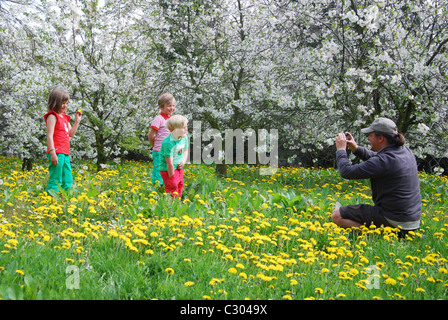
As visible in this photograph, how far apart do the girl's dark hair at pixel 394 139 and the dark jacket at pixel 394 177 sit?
1.8 inches

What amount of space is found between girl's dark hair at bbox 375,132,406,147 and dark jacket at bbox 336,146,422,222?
0.05 m

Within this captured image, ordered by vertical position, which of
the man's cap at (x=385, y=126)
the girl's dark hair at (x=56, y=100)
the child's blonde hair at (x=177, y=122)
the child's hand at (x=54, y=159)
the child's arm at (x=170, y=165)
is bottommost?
the child's arm at (x=170, y=165)

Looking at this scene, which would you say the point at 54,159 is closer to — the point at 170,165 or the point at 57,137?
the point at 57,137

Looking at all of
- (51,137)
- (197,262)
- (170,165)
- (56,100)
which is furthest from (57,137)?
(197,262)

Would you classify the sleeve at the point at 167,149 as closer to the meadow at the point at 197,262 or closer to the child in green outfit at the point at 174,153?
the child in green outfit at the point at 174,153

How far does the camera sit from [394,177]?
3711 millimetres

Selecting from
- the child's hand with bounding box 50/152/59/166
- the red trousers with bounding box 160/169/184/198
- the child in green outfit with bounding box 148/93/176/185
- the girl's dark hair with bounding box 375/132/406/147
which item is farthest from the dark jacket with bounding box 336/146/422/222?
the child's hand with bounding box 50/152/59/166

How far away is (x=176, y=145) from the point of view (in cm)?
451

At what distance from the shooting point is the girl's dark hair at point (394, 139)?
378 centimetres

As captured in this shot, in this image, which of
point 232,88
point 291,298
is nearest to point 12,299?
point 291,298

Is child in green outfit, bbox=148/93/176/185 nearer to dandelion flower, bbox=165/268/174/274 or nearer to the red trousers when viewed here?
the red trousers

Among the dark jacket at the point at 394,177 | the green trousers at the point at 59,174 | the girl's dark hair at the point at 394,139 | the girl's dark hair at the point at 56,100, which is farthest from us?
the green trousers at the point at 59,174

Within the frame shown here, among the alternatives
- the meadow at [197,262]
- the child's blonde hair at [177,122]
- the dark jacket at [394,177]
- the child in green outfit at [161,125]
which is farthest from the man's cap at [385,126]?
the child in green outfit at [161,125]

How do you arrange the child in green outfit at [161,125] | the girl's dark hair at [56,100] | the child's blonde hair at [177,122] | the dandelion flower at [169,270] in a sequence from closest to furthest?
the dandelion flower at [169,270] → the child's blonde hair at [177,122] → the girl's dark hair at [56,100] → the child in green outfit at [161,125]
